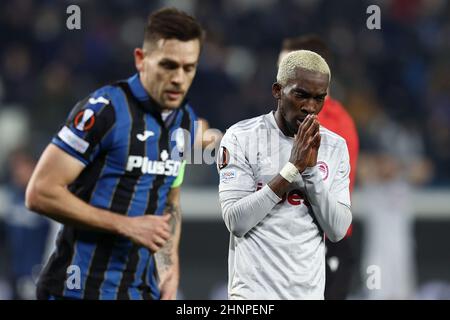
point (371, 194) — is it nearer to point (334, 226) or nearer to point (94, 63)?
point (94, 63)

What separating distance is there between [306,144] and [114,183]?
124 centimetres

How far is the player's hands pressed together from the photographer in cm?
293

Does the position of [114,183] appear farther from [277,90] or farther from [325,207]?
[325,207]

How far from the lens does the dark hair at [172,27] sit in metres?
4.02

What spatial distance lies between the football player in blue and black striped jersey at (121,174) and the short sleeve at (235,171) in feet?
2.56

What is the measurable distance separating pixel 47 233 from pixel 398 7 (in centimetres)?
553

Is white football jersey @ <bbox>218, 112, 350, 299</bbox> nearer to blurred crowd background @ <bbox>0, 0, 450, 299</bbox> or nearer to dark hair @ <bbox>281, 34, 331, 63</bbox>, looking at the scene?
dark hair @ <bbox>281, 34, 331, 63</bbox>

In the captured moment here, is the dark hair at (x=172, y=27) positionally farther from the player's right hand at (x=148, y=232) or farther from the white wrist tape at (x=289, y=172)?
the white wrist tape at (x=289, y=172)

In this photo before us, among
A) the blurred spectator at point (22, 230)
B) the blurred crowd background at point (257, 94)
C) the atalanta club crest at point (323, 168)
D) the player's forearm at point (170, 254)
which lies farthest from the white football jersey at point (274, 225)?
the blurred spectator at point (22, 230)

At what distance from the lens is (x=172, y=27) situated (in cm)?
403

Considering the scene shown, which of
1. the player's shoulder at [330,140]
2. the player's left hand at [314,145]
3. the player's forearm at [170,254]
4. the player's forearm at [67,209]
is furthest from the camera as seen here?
the player's forearm at [170,254]

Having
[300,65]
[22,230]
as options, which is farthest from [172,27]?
[22,230]

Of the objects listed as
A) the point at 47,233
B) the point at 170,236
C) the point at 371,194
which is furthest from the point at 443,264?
the point at 170,236

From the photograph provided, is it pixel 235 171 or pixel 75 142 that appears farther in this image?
pixel 75 142
